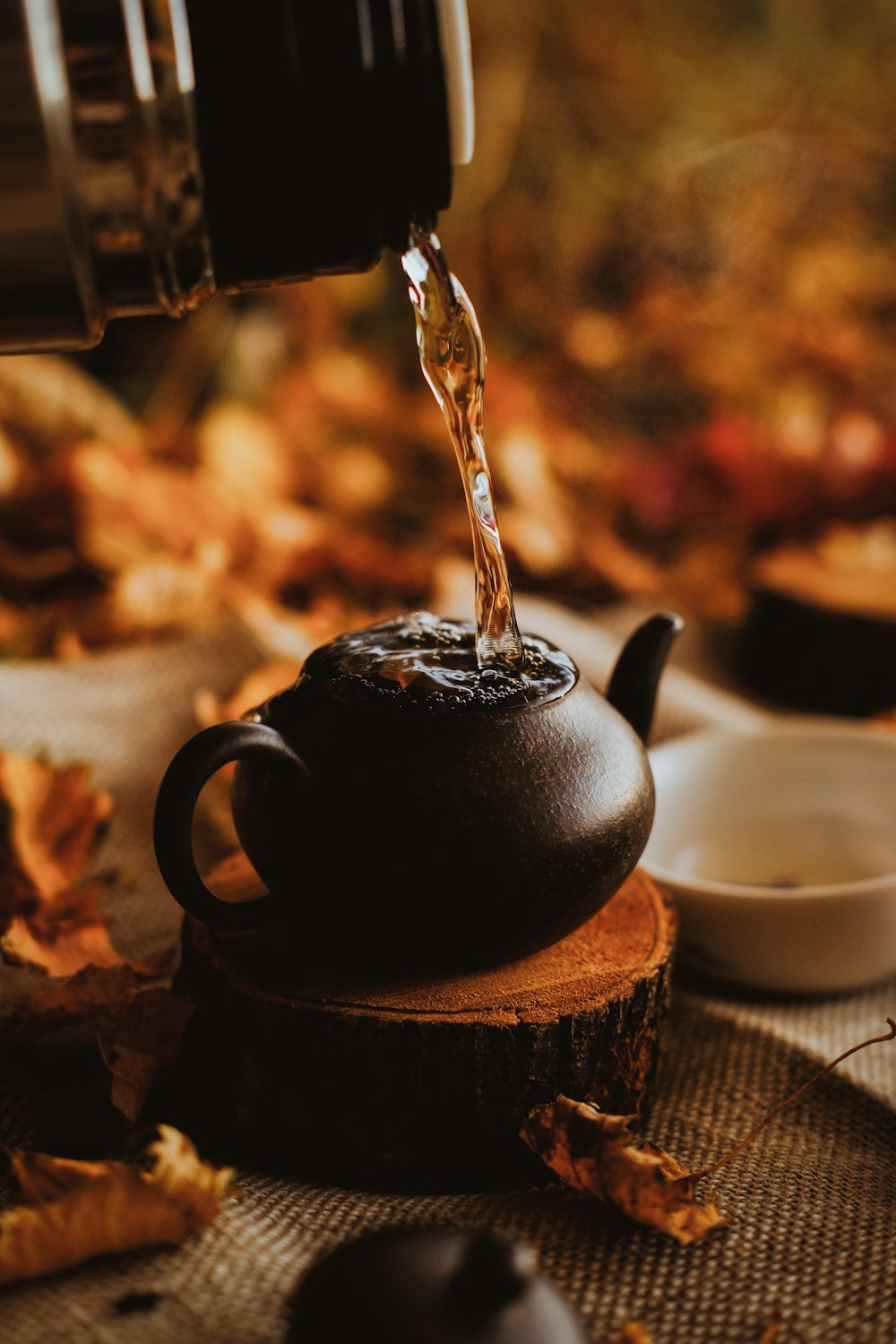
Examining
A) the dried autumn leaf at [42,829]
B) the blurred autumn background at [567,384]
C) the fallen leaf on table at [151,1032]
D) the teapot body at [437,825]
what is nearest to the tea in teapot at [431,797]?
the teapot body at [437,825]

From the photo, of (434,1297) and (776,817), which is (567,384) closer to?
(776,817)

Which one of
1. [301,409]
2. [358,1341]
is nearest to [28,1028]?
[358,1341]

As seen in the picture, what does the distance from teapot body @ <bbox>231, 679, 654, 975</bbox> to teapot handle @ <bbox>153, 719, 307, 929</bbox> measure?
0.06 ft

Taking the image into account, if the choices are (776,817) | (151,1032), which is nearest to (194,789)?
(151,1032)

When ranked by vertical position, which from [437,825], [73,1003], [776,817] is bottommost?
[776,817]

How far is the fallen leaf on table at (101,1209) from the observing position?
2.55ft

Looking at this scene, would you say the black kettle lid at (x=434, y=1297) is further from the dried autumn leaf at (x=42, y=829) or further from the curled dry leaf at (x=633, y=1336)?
the dried autumn leaf at (x=42, y=829)

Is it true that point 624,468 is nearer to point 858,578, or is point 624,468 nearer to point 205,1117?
point 858,578

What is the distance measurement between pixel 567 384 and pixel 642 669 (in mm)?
1732

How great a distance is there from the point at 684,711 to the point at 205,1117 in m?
0.85

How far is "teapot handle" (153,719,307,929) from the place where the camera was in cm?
82

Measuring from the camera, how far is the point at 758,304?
112 inches

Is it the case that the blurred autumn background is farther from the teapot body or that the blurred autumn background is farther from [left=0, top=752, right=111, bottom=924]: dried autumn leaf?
the teapot body

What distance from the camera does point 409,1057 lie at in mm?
868
